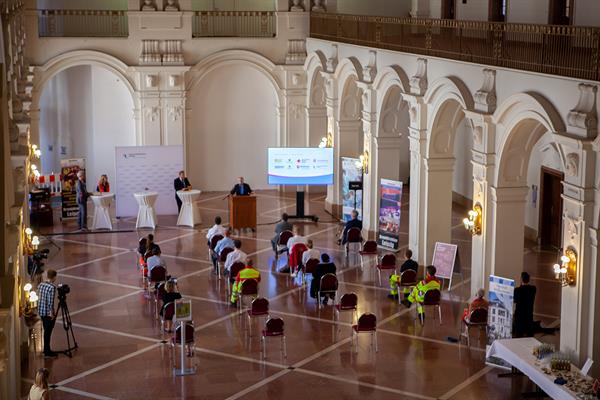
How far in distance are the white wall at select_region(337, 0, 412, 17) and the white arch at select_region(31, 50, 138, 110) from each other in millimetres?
7916

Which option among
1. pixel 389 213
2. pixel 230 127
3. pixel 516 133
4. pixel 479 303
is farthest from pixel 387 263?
pixel 230 127

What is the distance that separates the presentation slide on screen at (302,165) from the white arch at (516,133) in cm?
1022

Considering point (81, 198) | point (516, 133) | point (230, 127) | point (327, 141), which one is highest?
point (516, 133)

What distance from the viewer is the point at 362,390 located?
52.6 feet

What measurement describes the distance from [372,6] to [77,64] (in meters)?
10.5

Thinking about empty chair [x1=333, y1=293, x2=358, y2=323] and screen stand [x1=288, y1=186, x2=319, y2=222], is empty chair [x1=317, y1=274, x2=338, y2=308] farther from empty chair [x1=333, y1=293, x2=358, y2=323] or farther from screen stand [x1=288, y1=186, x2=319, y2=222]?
screen stand [x1=288, y1=186, x2=319, y2=222]

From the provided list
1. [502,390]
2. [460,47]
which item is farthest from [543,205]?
[502,390]

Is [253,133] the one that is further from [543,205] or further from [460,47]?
[460,47]

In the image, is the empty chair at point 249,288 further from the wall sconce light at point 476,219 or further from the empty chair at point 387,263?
the wall sconce light at point 476,219

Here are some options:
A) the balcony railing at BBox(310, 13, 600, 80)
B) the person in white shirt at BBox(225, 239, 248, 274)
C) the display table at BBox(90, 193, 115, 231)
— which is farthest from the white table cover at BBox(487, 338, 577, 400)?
the display table at BBox(90, 193, 115, 231)

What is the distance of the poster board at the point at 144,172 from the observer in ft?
93.7

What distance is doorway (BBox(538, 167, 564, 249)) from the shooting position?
25.5 meters

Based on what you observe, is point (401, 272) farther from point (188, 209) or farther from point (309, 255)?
point (188, 209)

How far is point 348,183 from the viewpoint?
2727 cm
